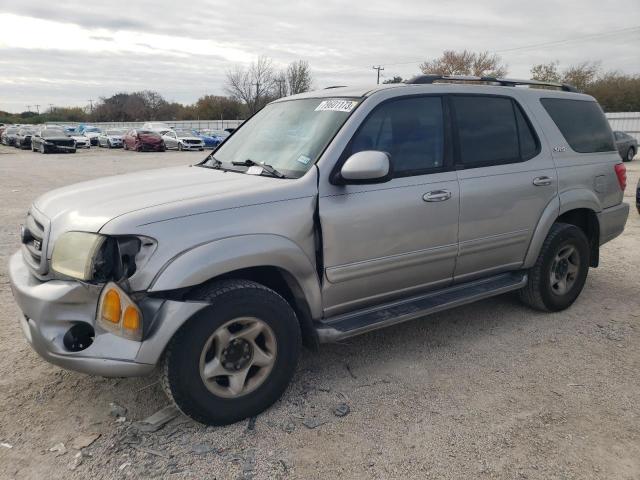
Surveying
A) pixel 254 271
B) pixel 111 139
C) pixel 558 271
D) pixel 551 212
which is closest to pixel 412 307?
pixel 254 271

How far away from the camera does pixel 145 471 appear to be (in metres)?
2.50

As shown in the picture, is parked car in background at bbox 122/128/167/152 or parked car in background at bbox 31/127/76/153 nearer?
parked car in background at bbox 31/127/76/153

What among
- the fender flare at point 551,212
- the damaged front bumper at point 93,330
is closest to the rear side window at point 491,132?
the fender flare at point 551,212

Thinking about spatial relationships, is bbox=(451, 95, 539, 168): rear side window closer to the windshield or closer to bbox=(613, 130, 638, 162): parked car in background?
the windshield

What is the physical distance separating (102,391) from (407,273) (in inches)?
82.9

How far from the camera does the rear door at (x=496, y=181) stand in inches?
148

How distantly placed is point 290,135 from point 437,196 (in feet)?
3.58

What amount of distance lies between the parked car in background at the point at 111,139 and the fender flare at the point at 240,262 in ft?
118

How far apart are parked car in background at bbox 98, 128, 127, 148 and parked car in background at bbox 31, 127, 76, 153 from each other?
451 centimetres

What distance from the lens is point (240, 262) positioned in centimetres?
275

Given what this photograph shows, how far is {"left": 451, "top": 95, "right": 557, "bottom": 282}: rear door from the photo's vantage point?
3762 mm

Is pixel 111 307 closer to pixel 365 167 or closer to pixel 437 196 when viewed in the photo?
pixel 365 167

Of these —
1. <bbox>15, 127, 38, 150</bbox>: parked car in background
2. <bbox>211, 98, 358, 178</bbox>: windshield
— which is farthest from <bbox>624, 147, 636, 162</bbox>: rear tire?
<bbox>15, 127, 38, 150</bbox>: parked car in background

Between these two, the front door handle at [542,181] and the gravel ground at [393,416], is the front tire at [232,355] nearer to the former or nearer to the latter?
the gravel ground at [393,416]
